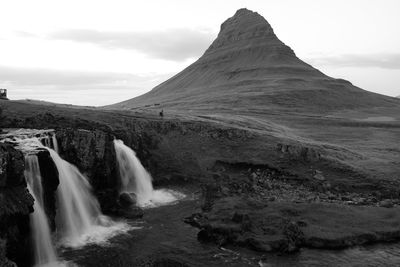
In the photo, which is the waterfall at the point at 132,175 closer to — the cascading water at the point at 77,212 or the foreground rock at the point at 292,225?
the cascading water at the point at 77,212

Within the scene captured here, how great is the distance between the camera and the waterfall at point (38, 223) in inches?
1375

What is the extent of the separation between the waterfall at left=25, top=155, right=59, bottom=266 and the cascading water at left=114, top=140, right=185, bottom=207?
54.3ft

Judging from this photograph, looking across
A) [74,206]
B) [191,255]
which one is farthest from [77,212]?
[191,255]

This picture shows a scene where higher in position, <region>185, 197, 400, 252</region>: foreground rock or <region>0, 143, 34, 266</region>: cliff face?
<region>0, 143, 34, 266</region>: cliff face

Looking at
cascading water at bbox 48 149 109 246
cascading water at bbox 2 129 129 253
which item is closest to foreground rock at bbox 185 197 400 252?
cascading water at bbox 2 129 129 253

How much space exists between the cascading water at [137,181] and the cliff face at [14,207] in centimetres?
2073

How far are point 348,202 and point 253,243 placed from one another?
769 inches

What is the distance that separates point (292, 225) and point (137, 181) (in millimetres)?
25453

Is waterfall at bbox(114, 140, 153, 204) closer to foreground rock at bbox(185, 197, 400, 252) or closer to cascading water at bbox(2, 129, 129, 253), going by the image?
cascading water at bbox(2, 129, 129, 253)

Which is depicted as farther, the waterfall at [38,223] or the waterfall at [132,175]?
the waterfall at [132,175]

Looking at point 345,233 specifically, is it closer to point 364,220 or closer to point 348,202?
point 364,220

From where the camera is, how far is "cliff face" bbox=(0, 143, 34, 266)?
32469mm

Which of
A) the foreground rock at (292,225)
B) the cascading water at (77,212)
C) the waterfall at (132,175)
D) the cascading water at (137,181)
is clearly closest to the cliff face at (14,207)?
the cascading water at (77,212)

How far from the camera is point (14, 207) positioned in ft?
108
